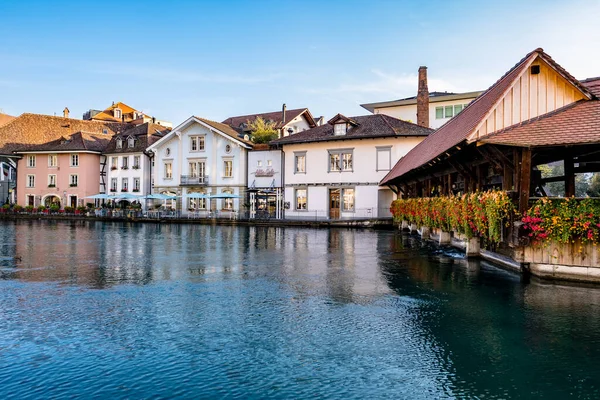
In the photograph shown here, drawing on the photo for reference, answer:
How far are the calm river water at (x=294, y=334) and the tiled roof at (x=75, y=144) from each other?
151ft

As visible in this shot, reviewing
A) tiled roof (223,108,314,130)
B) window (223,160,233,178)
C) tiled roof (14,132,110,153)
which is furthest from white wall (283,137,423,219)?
tiled roof (14,132,110,153)

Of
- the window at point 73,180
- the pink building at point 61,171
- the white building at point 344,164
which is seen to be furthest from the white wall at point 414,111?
the window at point 73,180

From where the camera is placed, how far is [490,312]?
8.68m

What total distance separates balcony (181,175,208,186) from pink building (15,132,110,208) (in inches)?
524

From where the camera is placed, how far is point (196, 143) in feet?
163

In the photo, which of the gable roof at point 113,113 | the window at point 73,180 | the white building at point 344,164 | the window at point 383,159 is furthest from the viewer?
the gable roof at point 113,113

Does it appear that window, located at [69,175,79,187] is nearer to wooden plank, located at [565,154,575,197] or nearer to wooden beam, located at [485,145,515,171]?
wooden beam, located at [485,145,515,171]

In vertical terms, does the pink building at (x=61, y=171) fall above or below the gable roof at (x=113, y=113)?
below

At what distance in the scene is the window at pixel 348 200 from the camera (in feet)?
137

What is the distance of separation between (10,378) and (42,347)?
1.09 meters

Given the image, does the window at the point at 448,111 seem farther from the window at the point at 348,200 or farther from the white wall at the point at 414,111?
the window at the point at 348,200

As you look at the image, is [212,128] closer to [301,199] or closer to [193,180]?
[193,180]

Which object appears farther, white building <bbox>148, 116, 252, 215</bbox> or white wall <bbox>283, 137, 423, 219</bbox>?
white building <bbox>148, 116, 252, 215</bbox>

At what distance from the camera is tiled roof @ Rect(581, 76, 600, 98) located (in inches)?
527
